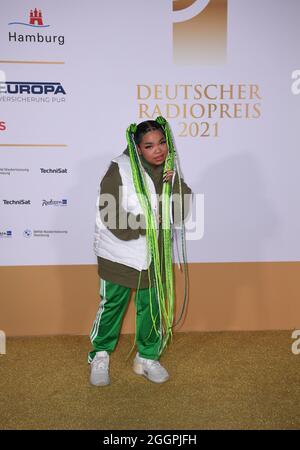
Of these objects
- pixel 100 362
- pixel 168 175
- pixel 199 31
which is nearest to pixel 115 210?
pixel 168 175

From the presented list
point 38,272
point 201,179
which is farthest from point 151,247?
point 38,272

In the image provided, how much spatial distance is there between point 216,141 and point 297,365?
4.57ft

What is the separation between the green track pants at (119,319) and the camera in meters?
2.59

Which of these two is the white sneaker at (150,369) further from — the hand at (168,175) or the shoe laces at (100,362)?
the hand at (168,175)

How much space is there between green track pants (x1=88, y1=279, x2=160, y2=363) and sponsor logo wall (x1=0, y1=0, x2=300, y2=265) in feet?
1.93

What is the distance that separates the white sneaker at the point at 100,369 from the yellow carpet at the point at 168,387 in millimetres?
48

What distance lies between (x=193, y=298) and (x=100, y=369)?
85cm

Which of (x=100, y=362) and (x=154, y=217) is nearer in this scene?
(x=154, y=217)

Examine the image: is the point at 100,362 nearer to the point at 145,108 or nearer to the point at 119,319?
the point at 119,319

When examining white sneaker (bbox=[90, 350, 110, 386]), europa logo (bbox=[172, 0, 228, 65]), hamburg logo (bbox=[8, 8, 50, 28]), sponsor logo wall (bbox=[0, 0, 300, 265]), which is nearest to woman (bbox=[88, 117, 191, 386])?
white sneaker (bbox=[90, 350, 110, 386])

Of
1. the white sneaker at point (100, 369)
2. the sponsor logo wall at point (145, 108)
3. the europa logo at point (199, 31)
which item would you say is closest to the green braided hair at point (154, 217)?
the white sneaker at point (100, 369)

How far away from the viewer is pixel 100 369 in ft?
8.59

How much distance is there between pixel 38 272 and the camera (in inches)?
123

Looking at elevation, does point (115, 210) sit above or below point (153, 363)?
above
